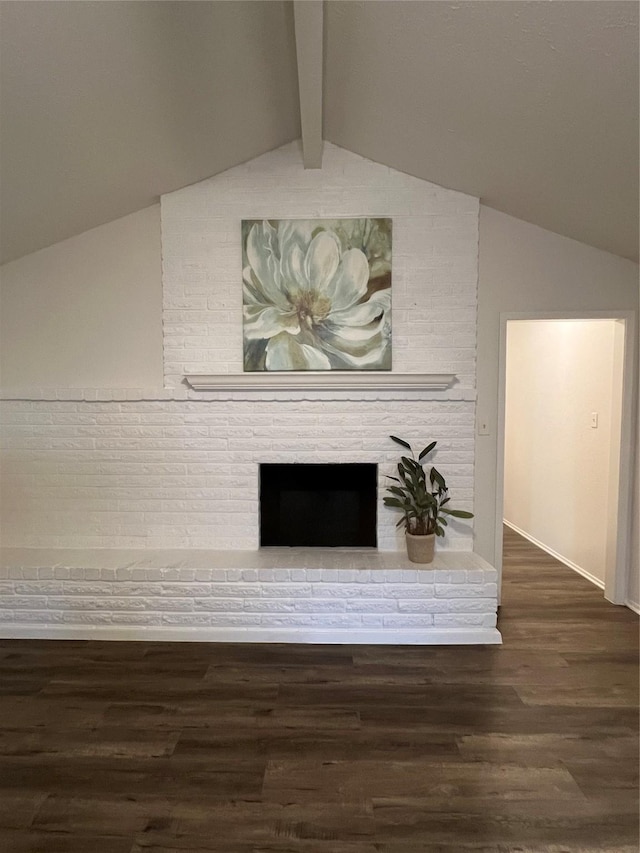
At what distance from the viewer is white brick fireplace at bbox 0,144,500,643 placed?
9.52ft

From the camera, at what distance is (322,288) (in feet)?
10.2

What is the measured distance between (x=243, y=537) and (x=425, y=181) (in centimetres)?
256

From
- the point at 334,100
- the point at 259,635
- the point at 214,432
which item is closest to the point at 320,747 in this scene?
the point at 259,635

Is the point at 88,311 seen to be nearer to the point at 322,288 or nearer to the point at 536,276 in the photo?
the point at 322,288

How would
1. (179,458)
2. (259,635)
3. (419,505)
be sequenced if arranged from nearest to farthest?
(259,635) → (419,505) → (179,458)

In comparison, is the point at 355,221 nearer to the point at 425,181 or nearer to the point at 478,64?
the point at 425,181

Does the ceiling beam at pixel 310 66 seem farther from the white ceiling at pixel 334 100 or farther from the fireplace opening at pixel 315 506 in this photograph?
the fireplace opening at pixel 315 506

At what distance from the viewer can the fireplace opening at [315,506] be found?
3289 millimetres

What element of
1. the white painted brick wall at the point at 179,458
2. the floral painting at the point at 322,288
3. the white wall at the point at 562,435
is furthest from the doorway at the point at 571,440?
the floral painting at the point at 322,288

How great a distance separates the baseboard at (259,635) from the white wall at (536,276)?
1.66 metres

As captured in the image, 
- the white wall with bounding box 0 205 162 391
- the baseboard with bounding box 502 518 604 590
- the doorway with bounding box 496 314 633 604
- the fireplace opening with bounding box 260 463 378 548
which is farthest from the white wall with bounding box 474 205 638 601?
the white wall with bounding box 0 205 162 391

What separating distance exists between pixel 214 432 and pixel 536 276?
2.30 metres

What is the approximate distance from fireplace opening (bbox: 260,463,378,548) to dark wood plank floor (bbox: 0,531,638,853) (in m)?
0.73

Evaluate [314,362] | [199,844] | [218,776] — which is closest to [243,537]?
[314,362]
